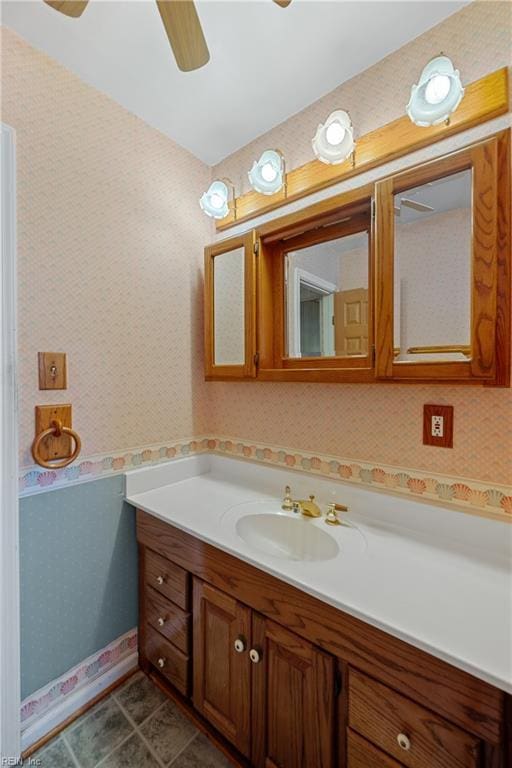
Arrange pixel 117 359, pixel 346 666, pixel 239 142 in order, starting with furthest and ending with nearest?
1. pixel 239 142
2. pixel 117 359
3. pixel 346 666

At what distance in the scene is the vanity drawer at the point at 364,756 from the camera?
0.70m

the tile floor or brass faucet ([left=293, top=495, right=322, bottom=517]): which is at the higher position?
brass faucet ([left=293, top=495, right=322, bottom=517])

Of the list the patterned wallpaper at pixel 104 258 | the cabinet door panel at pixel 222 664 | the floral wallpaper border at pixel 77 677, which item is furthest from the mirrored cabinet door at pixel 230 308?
the floral wallpaper border at pixel 77 677

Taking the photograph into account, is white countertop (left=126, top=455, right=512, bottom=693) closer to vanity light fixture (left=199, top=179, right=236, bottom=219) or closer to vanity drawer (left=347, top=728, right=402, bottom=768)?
vanity drawer (left=347, top=728, right=402, bottom=768)

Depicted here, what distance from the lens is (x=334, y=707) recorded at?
788mm

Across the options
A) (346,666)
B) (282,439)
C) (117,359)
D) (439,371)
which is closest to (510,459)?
(439,371)

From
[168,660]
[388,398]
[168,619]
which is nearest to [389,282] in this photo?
[388,398]

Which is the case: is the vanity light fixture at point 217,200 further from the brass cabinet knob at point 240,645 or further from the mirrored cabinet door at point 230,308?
the brass cabinet knob at point 240,645

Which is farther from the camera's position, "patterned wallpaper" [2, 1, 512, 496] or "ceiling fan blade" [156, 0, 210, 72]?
"patterned wallpaper" [2, 1, 512, 496]

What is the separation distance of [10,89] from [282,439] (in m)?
1.55

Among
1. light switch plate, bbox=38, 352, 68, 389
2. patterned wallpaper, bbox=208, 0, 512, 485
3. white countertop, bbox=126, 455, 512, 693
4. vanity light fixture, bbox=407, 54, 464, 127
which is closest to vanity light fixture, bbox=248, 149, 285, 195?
patterned wallpaper, bbox=208, 0, 512, 485

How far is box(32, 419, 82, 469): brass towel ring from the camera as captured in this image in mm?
1086

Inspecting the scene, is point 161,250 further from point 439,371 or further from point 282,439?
point 439,371

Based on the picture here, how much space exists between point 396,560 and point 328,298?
89cm
